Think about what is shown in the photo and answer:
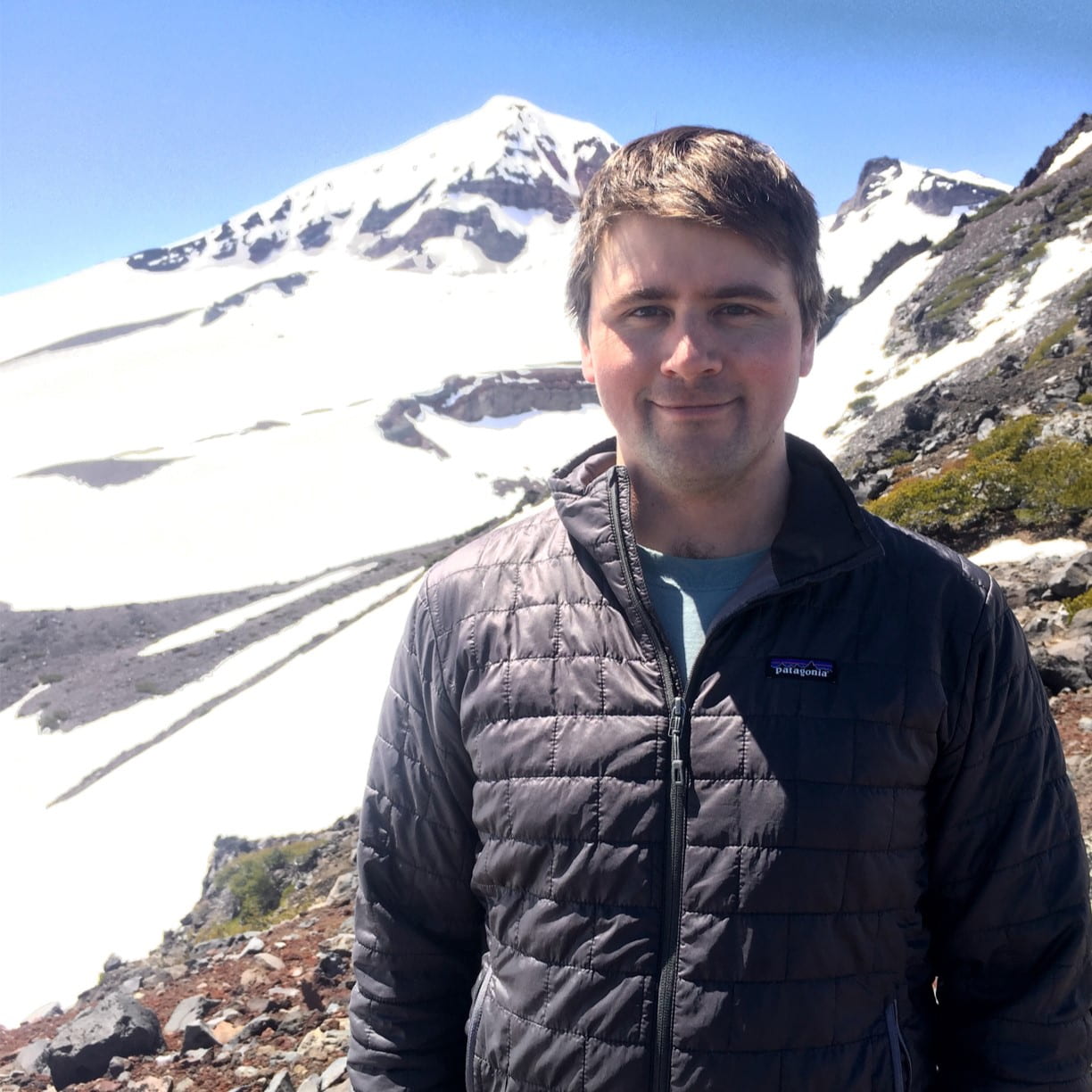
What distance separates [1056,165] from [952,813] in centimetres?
5584

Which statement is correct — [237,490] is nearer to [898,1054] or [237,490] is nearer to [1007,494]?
[1007,494]

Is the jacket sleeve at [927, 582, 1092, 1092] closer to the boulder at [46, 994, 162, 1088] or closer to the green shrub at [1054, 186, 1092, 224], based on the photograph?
the boulder at [46, 994, 162, 1088]

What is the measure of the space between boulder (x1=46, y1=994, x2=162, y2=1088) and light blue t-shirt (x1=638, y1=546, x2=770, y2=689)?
6212 millimetres

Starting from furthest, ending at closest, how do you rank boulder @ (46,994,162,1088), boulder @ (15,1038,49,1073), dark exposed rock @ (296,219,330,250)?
1. dark exposed rock @ (296,219,330,250)
2. boulder @ (15,1038,49,1073)
3. boulder @ (46,994,162,1088)

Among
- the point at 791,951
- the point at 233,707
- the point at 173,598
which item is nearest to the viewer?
the point at 791,951

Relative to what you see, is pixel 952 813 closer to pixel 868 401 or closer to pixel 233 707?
pixel 233 707

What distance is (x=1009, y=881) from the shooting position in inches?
76.5

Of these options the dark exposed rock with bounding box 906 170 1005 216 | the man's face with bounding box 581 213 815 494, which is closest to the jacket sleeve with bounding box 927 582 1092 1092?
the man's face with bounding box 581 213 815 494

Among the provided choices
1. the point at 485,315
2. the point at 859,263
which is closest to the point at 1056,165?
the point at 859,263

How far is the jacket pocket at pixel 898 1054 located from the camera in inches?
73.5

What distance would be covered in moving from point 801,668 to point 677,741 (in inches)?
12.0

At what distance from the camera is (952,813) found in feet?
6.46

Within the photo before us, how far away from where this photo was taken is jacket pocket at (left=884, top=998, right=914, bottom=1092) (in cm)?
187

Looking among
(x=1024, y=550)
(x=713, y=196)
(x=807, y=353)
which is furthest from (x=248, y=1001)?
(x=1024, y=550)
